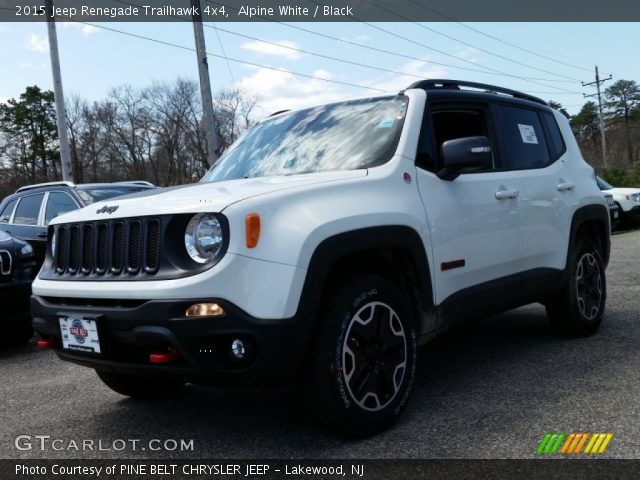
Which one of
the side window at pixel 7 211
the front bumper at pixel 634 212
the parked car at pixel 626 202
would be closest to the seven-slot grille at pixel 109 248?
the side window at pixel 7 211

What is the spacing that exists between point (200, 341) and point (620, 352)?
323cm

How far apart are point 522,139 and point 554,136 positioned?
1.98 feet

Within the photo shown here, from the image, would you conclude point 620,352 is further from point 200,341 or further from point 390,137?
point 200,341

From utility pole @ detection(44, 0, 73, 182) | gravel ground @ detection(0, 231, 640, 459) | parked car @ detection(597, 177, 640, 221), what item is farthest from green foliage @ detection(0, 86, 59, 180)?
gravel ground @ detection(0, 231, 640, 459)

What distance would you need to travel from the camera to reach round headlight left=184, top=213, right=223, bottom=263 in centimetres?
273

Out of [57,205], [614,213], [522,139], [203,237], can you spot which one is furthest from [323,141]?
[614,213]

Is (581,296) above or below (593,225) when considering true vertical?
below

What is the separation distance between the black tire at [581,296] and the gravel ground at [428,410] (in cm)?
13

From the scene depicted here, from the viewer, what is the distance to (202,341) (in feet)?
8.76

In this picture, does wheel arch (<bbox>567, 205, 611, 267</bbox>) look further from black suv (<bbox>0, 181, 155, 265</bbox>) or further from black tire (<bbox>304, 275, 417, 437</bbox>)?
black suv (<bbox>0, 181, 155, 265</bbox>)

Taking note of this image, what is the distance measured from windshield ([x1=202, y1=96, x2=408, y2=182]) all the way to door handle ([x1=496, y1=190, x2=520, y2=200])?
2.81 feet

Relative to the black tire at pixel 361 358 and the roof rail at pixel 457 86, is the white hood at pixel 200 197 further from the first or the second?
the roof rail at pixel 457 86

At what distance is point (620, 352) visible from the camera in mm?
4453

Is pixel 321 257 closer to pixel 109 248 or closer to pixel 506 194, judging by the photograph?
pixel 109 248
